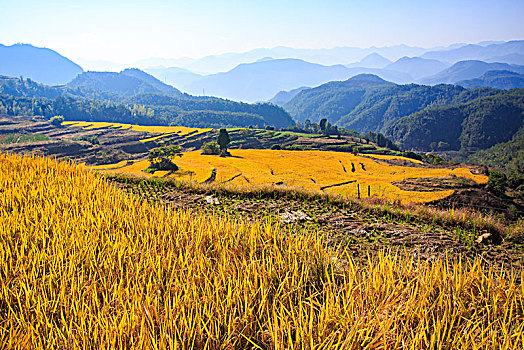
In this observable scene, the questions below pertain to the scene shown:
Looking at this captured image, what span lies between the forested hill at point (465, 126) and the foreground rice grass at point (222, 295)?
151 metres

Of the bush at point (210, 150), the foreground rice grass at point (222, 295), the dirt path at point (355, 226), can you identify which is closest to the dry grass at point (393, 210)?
the dirt path at point (355, 226)

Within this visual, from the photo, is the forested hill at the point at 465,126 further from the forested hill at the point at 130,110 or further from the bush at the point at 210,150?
the bush at the point at 210,150

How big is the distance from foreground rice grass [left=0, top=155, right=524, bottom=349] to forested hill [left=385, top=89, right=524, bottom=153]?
151 meters

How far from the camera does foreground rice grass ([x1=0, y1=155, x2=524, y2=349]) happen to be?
83.4 inches

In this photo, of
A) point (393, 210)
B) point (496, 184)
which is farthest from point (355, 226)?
point (496, 184)

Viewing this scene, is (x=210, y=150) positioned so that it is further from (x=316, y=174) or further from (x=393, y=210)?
(x=393, y=210)

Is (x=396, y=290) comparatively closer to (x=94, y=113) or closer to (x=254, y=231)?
(x=254, y=231)

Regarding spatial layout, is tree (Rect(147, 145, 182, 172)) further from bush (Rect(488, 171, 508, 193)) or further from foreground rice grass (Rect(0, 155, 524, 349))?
foreground rice grass (Rect(0, 155, 524, 349))

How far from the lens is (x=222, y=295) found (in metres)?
2.60

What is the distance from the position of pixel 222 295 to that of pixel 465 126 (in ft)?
552

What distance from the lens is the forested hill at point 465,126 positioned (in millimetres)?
132125

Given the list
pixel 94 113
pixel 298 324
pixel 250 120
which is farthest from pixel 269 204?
pixel 250 120

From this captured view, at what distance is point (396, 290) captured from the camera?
2.57 meters

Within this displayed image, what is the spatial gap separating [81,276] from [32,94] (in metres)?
236
